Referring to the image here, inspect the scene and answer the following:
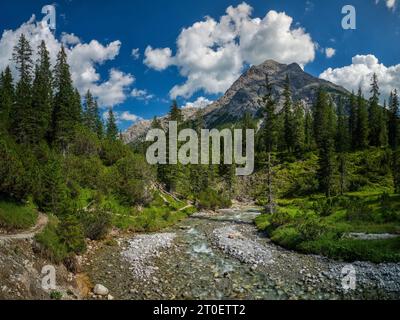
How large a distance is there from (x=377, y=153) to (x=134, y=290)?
8276 centimetres

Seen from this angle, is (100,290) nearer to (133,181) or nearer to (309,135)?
(133,181)

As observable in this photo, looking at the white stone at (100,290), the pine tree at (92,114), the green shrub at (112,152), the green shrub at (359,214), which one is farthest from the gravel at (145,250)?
the pine tree at (92,114)

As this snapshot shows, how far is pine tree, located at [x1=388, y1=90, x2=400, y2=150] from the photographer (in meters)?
88.8

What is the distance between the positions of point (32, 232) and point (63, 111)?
38325mm

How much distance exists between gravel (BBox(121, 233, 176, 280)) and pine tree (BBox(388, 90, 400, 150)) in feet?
257

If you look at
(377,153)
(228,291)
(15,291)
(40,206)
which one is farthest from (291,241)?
(377,153)

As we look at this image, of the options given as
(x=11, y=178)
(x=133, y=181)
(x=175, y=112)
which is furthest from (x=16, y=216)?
(x=175, y=112)

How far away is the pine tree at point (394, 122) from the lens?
88.8m

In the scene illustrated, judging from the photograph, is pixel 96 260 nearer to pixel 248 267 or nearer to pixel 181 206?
pixel 248 267

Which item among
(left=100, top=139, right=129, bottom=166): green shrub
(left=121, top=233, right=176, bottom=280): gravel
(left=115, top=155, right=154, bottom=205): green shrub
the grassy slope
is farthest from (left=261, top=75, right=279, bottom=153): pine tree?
(left=100, top=139, right=129, bottom=166): green shrub

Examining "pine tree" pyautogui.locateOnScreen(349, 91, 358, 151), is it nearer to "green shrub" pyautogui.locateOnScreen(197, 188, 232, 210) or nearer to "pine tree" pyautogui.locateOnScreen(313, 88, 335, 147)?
"pine tree" pyautogui.locateOnScreen(313, 88, 335, 147)

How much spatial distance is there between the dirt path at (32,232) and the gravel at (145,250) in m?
6.74

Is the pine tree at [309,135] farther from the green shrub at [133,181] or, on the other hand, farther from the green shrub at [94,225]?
the green shrub at [94,225]

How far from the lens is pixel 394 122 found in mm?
90688
